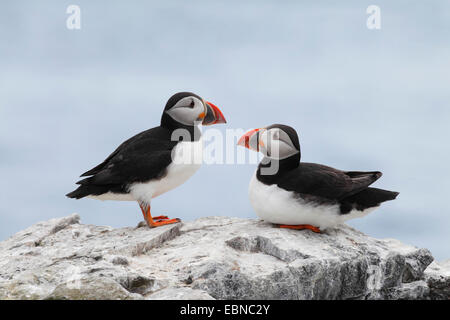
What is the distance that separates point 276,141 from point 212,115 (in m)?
1.16

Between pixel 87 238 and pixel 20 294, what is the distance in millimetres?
1972

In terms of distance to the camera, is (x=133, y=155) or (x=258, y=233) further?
(x=133, y=155)

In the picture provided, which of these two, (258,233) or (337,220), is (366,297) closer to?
(337,220)

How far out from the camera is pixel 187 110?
24.1ft

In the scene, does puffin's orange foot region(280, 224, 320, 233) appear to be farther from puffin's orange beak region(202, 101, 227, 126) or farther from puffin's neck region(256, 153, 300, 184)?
puffin's orange beak region(202, 101, 227, 126)

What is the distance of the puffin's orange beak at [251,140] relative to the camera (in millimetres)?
A: 6768

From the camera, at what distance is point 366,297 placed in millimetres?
6492

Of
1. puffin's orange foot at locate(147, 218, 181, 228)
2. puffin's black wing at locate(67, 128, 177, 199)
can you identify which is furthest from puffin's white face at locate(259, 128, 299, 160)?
puffin's orange foot at locate(147, 218, 181, 228)

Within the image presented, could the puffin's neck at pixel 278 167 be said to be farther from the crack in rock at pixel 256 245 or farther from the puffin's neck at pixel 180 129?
the puffin's neck at pixel 180 129

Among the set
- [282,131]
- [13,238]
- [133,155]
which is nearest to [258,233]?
[282,131]

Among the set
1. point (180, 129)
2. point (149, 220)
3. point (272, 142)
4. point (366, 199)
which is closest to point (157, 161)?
point (180, 129)

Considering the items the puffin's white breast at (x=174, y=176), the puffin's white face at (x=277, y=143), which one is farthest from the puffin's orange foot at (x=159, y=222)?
the puffin's white face at (x=277, y=143)

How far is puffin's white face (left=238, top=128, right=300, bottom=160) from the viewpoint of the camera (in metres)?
6.67

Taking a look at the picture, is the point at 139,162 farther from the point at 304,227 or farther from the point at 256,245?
the point at 304,227
